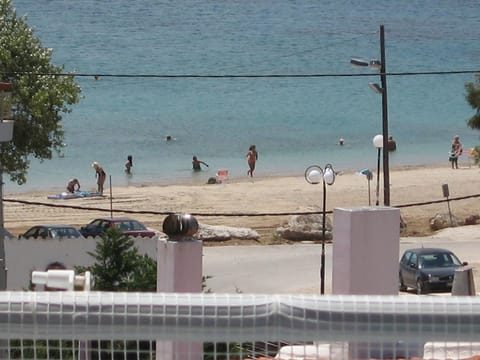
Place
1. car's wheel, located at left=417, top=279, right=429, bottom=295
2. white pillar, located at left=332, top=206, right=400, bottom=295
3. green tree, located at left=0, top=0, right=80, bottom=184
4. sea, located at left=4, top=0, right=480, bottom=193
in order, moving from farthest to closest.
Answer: sea, located at left=4, top=0, right=480, bottom=193
green tree, located at left=0, top=0, right=80, bottom=184
car's wheel, located at left=417, top=279, right=429, bottom=295
white pillar, located at left=332, top=206, right=400, bottom=295

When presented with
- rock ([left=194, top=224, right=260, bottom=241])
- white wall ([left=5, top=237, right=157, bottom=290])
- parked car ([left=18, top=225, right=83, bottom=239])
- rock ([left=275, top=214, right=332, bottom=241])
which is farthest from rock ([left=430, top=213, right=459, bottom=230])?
white wall ([left=5, top=237, right=157, bottom=290])

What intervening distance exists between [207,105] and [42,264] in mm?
57910

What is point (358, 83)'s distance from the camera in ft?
295

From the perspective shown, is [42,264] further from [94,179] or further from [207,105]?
[207,105]

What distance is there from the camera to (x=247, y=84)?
291 feet

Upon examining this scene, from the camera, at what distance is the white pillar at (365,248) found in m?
11.1

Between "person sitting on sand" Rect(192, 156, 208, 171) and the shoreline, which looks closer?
the shoreline

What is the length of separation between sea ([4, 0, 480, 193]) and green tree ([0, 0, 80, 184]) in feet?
39.3

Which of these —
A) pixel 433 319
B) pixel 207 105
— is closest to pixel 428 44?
pixel 207 105

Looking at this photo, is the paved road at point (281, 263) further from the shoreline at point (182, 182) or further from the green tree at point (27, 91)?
the shoreline at point (182, 182)

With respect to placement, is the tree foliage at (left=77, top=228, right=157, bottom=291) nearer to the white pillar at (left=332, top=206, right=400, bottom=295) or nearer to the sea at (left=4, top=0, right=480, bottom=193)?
the white pillar at (left=332, top=206, right=400, bottom=295)

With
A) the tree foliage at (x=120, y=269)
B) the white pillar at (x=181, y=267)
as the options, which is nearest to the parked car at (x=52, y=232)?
the tree foliage at (x=120, y=269)

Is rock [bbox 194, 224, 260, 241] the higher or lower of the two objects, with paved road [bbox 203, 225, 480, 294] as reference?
higher

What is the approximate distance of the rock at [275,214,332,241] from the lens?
107 feet
